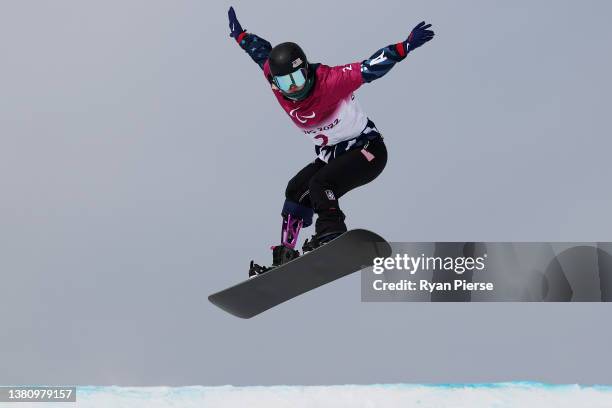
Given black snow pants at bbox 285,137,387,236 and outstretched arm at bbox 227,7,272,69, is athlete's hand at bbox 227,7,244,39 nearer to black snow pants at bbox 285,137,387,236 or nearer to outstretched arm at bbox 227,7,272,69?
outstretched arm at bbox 227,7,272,69

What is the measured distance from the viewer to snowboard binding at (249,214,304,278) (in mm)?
6863

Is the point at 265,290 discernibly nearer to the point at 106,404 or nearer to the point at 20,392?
the point at 106,404

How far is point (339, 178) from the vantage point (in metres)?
6.54

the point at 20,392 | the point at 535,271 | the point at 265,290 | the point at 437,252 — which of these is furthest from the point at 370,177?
the point at 20,392

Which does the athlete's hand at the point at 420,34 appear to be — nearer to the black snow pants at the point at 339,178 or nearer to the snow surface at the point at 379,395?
the black snow pants at the point at 339,178

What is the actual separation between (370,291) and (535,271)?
1.90 m

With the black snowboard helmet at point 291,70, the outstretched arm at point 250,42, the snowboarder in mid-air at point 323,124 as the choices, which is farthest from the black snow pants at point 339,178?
the outstretched arm at point 250,42

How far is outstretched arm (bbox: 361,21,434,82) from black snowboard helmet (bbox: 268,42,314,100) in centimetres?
45

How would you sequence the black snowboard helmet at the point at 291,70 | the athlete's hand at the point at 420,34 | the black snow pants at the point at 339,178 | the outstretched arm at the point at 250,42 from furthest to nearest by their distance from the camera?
the outstretched arm at the point at 250,42
the black snow pants at the point at 339,178
the black snowboard helmet at the point at 291,70
the athlete's hand at the point at 420,34

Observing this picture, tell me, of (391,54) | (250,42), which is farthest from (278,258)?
(391,54)

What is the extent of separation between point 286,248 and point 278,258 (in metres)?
0.11

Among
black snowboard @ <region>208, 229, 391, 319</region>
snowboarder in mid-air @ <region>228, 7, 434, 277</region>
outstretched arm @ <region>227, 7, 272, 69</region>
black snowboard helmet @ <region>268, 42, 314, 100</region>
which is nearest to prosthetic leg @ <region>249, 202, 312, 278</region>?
snowboarder in mid-air @ <region>228, 7, 434, 277</region>

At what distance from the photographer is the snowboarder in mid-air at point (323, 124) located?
20.3 ft

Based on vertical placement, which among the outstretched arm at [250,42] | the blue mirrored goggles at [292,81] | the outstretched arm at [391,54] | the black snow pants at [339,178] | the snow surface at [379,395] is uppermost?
the outstretched arm at [250,42]
